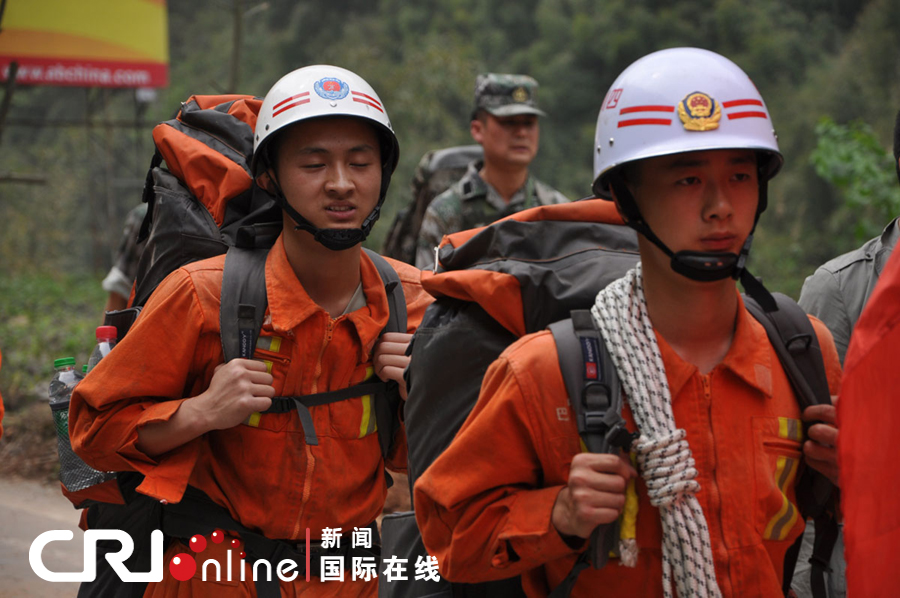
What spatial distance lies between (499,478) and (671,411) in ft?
1.31

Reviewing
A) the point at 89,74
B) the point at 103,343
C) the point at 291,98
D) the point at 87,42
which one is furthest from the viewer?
the point at 89,74

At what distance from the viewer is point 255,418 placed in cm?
310

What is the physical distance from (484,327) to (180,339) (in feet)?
3.42

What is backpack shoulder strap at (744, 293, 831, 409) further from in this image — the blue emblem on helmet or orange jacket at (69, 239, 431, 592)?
the blue emblem on helmet

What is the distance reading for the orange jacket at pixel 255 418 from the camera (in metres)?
2.97

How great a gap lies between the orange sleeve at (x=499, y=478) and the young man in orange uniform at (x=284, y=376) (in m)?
0.95

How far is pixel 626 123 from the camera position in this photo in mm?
2180

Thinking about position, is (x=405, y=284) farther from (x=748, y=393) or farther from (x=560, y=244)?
(x=748, y=393)

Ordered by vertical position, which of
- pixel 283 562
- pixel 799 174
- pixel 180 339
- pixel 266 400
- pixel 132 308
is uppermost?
pixel 799 174

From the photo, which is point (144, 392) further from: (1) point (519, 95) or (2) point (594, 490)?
(1) point (519, 95)

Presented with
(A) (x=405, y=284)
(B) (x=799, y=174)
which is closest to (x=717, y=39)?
(B) (x=799, y=174)

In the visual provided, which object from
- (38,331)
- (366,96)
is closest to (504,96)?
(366,96)

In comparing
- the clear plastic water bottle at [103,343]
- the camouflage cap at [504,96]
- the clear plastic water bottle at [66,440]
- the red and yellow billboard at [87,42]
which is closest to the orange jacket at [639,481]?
the clear plastic water bottle at [66,440]

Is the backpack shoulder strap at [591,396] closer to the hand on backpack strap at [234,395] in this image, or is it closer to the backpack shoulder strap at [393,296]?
the hand on backpack strap at [234,395]
